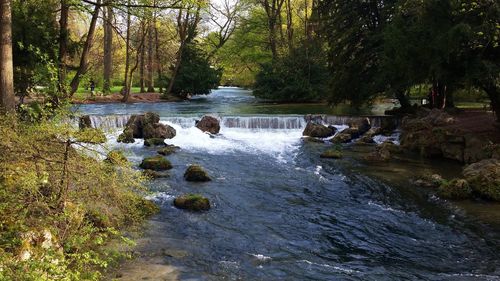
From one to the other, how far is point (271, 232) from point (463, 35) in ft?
31.2

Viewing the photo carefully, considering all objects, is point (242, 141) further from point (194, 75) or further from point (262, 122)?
point (194, 75)

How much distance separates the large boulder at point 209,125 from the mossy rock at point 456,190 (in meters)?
12.8

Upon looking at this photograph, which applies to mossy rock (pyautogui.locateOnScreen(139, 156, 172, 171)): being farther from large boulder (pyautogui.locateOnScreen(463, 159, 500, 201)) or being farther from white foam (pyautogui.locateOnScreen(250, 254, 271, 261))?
large boulder (pyautogui.locateOnScreen(463, 159, 500, 201))

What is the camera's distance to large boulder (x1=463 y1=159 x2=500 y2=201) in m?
11.7

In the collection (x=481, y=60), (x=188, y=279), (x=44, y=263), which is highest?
(x=481, y=60)

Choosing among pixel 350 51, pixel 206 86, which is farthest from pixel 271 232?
pixel 206 86

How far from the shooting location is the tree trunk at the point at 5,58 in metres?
8.84

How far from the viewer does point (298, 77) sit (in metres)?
36.2

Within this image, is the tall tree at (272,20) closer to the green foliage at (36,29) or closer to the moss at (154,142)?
the moss at (154,142)

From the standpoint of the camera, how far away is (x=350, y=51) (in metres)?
25.8

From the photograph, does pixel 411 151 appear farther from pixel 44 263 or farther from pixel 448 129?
pixel 44 263

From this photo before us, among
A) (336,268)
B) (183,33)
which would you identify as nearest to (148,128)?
(336,268)

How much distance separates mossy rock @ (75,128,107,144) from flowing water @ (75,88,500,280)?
4.25ft

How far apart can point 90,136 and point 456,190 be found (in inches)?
372
